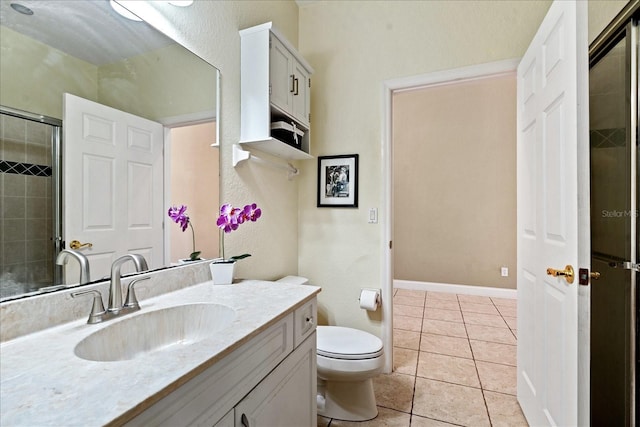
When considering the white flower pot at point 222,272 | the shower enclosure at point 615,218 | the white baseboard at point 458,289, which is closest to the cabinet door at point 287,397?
the white flower pot at point 222,272

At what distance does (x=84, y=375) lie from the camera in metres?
0.59

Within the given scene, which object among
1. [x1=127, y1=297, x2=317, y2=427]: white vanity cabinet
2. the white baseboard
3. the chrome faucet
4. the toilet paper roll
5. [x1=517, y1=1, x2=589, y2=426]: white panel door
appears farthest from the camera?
the white baseboard

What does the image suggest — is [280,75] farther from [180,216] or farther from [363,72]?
[180,216]

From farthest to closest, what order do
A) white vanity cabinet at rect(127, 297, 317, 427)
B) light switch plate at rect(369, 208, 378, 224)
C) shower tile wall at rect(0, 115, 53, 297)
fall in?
light switch plate at rect(369, 208, 378, 224)
shower tile wall at rect(0, 115, 53, 297)
white vanity cabinet at rect(127, 297, 317, 427)

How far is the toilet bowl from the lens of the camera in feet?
4.91

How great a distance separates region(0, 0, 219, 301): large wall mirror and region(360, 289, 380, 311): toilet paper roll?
112 centimetres

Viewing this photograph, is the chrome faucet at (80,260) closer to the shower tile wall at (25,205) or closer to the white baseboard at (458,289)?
the shower tile wall at (25,205)

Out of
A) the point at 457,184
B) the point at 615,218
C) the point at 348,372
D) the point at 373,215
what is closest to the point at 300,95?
the point at 373,215

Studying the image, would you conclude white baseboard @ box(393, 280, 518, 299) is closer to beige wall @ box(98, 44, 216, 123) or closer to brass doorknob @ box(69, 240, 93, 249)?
beige wall @ box(98, 44, 216, 123)

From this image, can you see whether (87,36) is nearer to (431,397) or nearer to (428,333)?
(431,397)

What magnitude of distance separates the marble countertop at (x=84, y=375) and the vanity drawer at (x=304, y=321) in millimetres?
210

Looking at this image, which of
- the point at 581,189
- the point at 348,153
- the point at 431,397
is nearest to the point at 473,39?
the point at 348,153

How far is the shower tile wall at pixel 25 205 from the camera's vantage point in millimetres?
797

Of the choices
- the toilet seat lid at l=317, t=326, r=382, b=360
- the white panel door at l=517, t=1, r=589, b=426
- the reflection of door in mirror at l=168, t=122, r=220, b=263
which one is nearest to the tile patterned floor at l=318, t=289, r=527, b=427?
the white panel door at l=517, t=1, r=589, b=426
